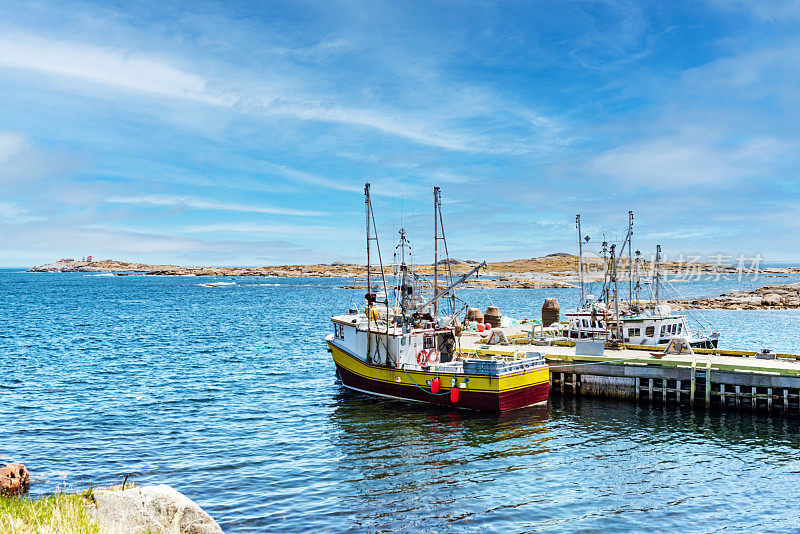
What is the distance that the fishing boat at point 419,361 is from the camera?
1296 inches

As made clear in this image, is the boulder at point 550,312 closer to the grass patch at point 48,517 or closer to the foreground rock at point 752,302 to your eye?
the foreground rock at point 752,302

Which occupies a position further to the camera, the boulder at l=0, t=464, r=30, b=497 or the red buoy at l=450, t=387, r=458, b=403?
the red buoy at l=450, t=387, r=458, b=403

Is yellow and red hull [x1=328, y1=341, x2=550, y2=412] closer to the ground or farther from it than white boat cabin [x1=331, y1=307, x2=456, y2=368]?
closer to the ground

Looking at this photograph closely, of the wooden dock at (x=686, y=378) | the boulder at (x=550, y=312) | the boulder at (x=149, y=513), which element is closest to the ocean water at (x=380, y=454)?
the wooden dock at (x=686, y=378)

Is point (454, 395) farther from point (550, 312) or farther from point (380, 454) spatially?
point (550, 312)

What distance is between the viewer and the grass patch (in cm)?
1219

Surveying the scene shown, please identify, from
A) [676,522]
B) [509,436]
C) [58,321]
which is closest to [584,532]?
[676,522]

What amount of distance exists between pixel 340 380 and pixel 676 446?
75.1ft

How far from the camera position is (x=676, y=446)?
27844mm

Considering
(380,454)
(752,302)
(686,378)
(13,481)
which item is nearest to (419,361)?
(380,454)

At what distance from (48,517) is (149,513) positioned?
2041 millimetres

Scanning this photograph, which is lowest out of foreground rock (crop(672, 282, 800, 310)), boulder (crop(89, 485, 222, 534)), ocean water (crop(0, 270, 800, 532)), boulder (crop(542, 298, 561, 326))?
ocean water (crop(0, 270, 800, 532))

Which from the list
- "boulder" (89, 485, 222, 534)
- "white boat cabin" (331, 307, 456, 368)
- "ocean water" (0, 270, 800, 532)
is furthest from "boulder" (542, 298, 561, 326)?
"boulder" (89, 485, 222, 534)

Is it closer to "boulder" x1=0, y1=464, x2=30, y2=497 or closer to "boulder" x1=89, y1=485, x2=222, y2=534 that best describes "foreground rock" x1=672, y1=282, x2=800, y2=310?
"boulder" x1=0, y1=464, x2=30, y2=497
